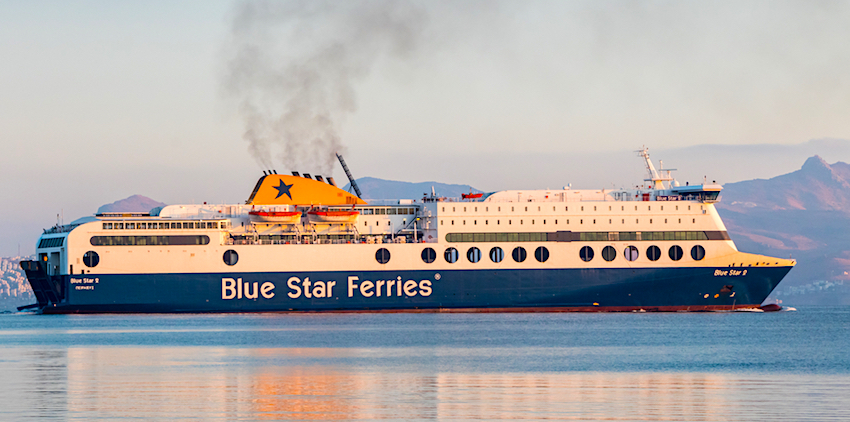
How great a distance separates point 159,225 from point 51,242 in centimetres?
675

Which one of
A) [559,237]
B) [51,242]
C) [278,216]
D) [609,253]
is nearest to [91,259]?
[51,242]

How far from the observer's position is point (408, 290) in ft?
184

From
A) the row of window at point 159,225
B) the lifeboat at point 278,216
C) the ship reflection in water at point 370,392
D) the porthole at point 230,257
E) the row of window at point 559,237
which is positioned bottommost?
the ship reflection in water at point 370,392

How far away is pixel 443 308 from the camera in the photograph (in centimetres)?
5619

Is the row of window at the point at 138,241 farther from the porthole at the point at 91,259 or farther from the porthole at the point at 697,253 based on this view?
the porthole at the point at 697,253

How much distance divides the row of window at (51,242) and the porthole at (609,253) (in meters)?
30.0

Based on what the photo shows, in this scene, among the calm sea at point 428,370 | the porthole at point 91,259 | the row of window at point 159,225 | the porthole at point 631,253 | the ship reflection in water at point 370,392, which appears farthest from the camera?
the porthole at point 631,253

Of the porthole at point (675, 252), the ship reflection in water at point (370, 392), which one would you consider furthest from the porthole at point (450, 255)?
the ship reflection in water at point (370, 392)

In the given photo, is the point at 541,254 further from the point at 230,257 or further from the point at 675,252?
the point at 230,257

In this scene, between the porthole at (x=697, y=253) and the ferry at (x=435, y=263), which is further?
the porthole at (x=697, y=253)

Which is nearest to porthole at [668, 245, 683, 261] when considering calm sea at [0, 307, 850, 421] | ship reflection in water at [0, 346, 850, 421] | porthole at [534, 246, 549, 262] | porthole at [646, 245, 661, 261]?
porthole at [646, 245, 661, 261]

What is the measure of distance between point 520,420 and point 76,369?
16241mm

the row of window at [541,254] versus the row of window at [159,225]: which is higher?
the row of window at [159,225]

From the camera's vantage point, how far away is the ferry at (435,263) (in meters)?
55.9
